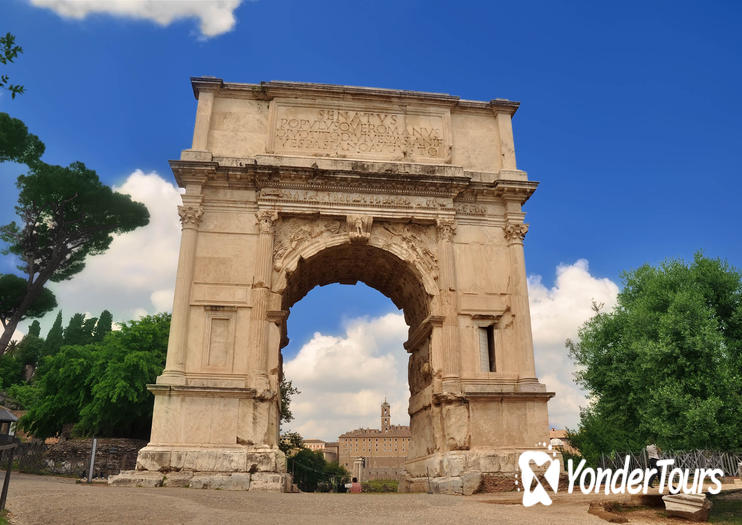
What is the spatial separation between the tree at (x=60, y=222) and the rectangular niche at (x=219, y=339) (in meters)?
16.0

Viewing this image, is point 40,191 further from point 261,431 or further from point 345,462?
point 345,462

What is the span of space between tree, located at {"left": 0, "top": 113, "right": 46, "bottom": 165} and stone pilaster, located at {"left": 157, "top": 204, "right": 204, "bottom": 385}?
41.3 ft

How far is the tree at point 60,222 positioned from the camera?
25.5 metres

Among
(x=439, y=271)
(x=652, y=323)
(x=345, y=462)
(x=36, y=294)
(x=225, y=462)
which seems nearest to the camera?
(x=225, y=462)

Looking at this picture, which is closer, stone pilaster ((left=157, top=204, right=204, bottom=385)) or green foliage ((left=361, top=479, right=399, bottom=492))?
stone pilaster ((left=157, top=204, right=204, bottom=385))

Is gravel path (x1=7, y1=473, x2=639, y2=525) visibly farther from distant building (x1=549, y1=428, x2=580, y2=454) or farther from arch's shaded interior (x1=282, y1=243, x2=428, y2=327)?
arch's shaded interior (x1=282, y1=243, x2=428, y2=327)

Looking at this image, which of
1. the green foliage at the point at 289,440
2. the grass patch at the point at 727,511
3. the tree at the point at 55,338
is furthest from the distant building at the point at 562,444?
the tree at the point at 55,338

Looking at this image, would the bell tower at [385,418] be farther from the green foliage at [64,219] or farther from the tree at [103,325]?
the green foliage at [64,219]

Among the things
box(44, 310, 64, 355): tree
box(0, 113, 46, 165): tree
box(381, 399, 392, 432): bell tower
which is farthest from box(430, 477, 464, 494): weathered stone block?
box(381, 399, 392, 432): bell tower

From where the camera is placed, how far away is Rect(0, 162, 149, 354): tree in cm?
2547

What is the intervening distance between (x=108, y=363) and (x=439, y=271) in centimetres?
1726

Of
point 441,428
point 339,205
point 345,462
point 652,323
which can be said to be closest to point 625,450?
point 652,323

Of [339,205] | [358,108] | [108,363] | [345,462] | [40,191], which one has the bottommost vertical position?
[345,462]

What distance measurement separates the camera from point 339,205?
1487cm
